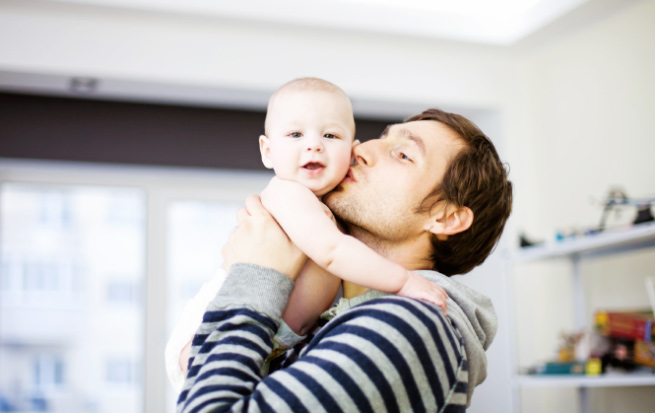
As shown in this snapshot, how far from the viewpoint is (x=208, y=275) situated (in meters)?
4.70

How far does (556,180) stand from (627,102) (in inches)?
29.7

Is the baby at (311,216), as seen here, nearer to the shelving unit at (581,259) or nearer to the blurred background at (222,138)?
Answer: the shelving unit at (581,259)

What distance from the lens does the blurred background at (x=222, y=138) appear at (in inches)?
148

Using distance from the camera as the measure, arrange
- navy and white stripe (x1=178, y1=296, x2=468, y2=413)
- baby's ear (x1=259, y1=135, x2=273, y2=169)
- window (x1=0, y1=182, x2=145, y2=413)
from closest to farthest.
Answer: navy and white stripe (x1=178, y1=296, x2=468, y2=413)
baby's ear (x1=259, y1=135, x2=273, y2=169)
window (x1=0, y1=182, x2=145, y2=413)

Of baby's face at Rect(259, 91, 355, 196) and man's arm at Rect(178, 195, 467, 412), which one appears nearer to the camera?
man's arm at Rect(178, 195, 467, 412)

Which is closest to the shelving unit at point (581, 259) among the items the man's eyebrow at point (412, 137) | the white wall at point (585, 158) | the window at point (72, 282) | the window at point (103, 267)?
the white wall at point (585, 158)

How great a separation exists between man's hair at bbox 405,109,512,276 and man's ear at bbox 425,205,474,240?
12 millimetres

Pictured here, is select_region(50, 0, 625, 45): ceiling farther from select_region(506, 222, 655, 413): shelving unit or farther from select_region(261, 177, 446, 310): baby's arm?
select_region(261, 177, 446, 310): baby's arm

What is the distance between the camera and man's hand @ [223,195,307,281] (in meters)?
1.05

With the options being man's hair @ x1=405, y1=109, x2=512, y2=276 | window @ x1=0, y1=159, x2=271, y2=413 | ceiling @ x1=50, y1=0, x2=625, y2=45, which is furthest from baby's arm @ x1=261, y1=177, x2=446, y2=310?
window @ x1=0, y1=159, x2=271, y2=413

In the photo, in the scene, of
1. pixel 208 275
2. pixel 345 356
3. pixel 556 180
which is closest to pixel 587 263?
pixel 556 180

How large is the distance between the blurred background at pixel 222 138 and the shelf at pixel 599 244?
0.24ft

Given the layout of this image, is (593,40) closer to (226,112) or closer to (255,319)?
(226,112)

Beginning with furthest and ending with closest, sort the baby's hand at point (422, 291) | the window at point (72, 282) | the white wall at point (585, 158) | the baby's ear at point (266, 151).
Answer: the window at point (72, 282) < the white wall at point (585, 158) < the baby's ear at point (266, 151) < the baby's hand at point (422, 291)
